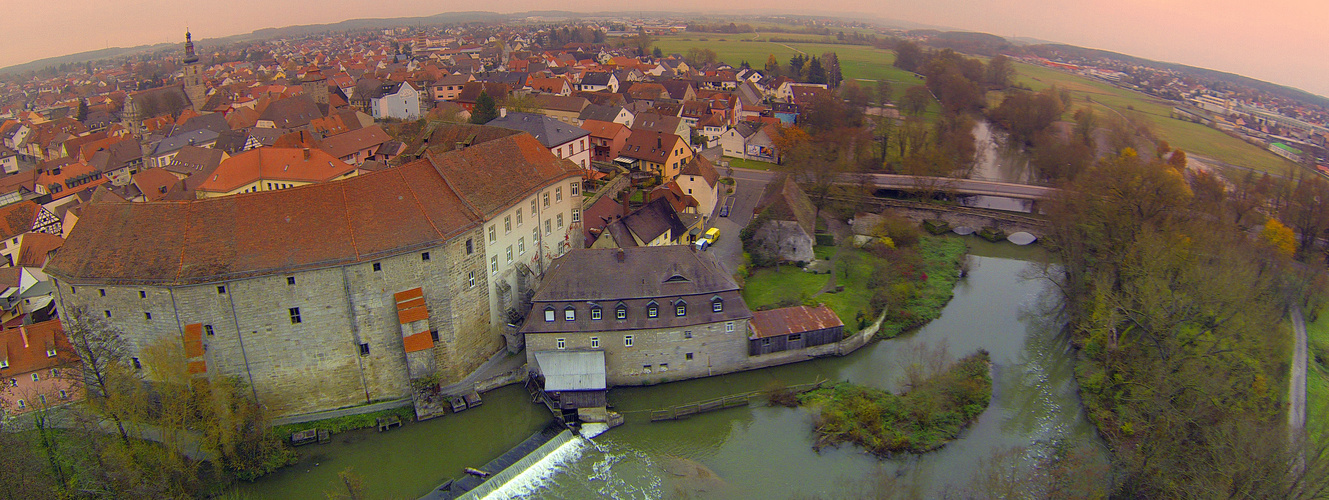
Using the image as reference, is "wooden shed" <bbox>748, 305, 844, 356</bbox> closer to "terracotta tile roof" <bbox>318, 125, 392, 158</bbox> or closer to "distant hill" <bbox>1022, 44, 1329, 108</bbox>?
"terracotta tile roof" <bbox>318, 125, 392, 158</bbox>

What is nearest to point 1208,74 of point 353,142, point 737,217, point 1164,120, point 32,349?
point 1164,120

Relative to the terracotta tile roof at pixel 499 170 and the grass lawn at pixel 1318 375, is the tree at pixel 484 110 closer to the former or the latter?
the terracotta tile roof at pixel 499 170

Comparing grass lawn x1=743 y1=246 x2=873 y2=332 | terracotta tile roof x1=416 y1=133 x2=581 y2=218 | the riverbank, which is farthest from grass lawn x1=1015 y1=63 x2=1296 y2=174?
terracotta tile roof x1=416 y1=133 x2=581 y2=218

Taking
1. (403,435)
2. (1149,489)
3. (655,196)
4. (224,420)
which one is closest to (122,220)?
(224,420)

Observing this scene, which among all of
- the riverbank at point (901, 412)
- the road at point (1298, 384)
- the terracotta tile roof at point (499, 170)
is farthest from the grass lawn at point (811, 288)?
the road at point (1298, 384)

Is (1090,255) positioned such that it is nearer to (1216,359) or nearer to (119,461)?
(1216,359)
